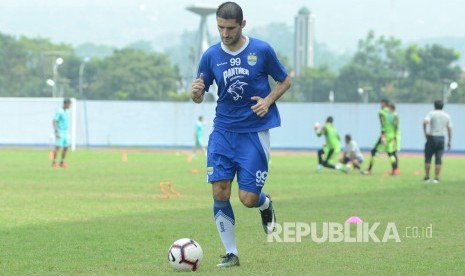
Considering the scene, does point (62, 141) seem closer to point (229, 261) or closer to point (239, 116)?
point (239, 116)

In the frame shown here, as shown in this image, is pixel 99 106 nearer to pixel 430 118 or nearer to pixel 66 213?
pixel 430 118

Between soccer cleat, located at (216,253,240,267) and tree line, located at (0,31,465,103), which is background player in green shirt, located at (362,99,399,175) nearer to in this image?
soccer cleat, located at (216,253,240,267)

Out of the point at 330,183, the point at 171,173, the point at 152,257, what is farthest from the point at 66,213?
the point at 171,173

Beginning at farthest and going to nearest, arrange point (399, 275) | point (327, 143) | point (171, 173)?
point (327, 143) < point (171, 173) < point (399, 275)

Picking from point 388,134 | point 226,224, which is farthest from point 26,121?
point 226,224

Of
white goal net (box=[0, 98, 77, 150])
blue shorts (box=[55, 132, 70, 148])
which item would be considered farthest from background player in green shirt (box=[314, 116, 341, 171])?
white goal net (box=[0, 98, 77, 150])

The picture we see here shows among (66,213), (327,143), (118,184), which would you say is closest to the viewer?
(66,213)

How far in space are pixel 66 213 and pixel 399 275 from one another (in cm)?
752

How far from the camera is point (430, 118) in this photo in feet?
82.1

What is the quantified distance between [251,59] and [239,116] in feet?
1.78

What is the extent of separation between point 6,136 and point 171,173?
36663mm

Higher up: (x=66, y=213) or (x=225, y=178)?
(x=225, y=178)

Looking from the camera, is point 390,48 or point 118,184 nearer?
point 118,184

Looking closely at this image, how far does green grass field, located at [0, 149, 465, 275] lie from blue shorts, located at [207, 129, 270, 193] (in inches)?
31.1
